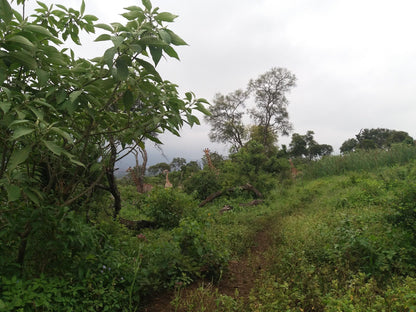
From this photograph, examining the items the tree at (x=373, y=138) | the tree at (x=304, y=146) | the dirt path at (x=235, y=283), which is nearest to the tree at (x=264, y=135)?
the tree at (x=304, y=146)

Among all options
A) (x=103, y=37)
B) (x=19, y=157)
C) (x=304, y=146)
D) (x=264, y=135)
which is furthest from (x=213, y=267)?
(x=304, y=146)

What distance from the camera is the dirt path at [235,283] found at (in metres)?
2.97

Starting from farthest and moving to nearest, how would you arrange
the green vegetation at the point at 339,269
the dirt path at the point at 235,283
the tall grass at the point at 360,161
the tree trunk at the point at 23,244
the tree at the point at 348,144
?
the tree at the point at 348,144
the tall grass at the point at 360,161
the dirt path at the point at 235,283
the green vegetation at the point at 339,269
the tree trunk at the point at 23,244

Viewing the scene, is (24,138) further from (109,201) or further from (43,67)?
(109,201)

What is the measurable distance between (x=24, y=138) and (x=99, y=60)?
2.63 feet

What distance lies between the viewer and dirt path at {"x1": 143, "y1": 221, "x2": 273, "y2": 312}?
2972 mm

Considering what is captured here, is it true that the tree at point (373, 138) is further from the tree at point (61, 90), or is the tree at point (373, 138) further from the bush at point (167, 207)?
the tree at point (61, 90)

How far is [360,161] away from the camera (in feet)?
44.9

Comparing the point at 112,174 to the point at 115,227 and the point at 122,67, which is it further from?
the point at 122,67

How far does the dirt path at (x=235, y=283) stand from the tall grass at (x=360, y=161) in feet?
32.3

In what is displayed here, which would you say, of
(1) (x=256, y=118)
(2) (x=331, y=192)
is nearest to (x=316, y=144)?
(1) (x=256, y=118)

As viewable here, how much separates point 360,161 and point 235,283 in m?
12.2

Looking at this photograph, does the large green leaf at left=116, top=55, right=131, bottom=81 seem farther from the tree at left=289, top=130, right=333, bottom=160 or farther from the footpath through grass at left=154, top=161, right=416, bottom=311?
the tree at left=289, top=130, right=333, bottom=160

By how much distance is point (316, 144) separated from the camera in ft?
151
